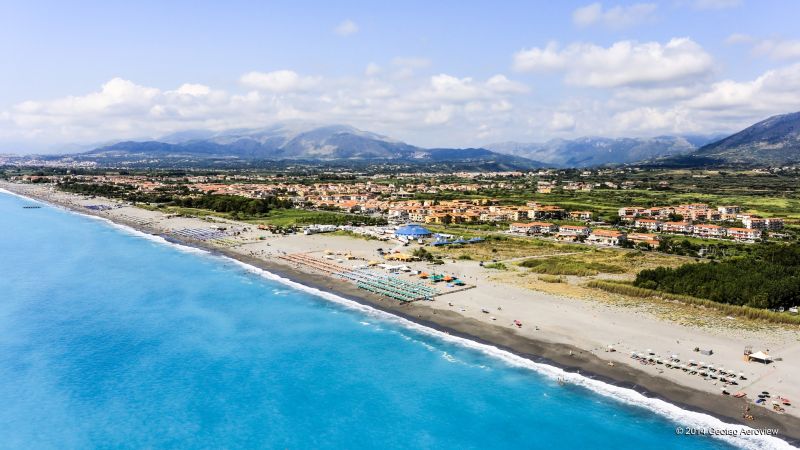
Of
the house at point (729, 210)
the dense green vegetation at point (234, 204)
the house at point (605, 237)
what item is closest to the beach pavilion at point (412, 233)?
the house at point (605, 237)

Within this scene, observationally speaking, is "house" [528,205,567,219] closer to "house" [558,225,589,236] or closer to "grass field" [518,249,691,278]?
"house" [558,225,589,236]

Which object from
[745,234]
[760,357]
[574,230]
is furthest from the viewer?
[574,230]

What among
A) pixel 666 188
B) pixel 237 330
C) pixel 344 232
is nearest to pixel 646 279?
pixel 237 330

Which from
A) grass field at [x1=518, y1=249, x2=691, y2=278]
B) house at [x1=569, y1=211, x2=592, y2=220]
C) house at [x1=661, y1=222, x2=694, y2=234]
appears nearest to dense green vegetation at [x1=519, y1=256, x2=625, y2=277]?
grass field at [x1=518, y1=249, x2=691, y2=278]

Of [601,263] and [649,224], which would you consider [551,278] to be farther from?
[649,224]

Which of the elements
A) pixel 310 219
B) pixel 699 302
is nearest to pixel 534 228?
pixel 310 219

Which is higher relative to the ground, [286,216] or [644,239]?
[286,216]
